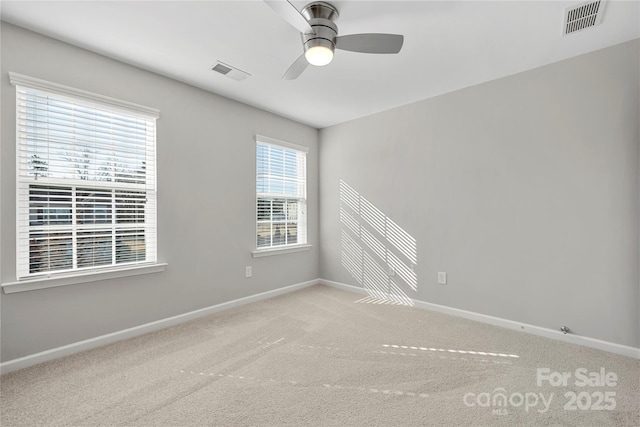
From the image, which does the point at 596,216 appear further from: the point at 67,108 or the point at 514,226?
the point at 67,108

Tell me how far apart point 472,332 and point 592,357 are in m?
0.83

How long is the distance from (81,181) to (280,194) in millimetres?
2198

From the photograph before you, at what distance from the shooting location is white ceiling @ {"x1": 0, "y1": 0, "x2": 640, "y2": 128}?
191cm

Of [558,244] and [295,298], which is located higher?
[558,244]

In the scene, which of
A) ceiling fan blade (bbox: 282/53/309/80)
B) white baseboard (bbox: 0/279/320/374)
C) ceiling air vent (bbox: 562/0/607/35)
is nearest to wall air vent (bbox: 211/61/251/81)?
ceiling fan blade (bbox: 282/53/309/80)

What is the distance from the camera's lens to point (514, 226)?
281cm

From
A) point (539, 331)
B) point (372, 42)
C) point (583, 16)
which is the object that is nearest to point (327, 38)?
point (372, 42)

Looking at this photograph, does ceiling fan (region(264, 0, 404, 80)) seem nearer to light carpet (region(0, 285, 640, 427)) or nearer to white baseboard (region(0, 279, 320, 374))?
light carpet (region(0, 285, 640, 427))

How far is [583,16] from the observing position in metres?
1.98

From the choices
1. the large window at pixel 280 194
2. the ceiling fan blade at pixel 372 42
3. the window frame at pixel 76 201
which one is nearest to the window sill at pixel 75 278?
the window frame at pixel 76 201

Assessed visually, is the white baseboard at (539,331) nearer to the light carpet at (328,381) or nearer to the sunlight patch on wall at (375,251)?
the light carpet at (328,381)

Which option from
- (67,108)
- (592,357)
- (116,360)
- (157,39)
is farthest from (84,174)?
(592,357)

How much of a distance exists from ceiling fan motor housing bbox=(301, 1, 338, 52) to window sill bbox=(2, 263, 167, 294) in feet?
7.82

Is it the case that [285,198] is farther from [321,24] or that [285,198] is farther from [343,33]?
[321,24]
